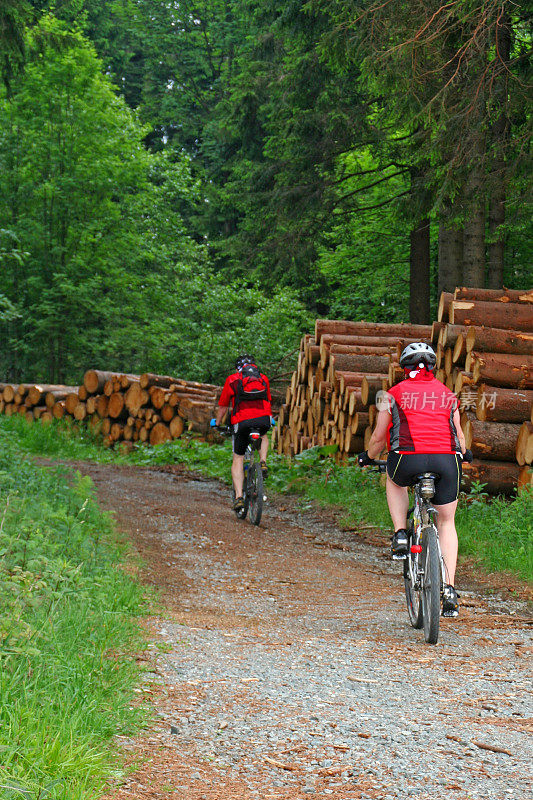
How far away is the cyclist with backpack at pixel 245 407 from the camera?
10.4 meters

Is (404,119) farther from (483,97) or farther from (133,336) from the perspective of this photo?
(133,336)

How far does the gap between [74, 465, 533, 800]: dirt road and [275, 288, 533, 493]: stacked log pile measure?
1925mm

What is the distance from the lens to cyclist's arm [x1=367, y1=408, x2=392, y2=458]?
5.73 metres

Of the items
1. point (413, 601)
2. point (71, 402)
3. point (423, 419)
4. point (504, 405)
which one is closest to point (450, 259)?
point (504, 405)

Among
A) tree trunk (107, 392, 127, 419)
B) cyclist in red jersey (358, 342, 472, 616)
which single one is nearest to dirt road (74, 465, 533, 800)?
cyclist in red jersey (358, 342, 472, 616)

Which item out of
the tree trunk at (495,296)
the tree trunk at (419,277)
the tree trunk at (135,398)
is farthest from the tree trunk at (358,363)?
the tree trunk at (135,398)

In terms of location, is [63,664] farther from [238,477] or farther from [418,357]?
[238,477]

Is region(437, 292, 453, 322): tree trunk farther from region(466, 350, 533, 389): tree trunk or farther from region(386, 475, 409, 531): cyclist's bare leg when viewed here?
region(386, 475, 409, 531): cyclist's bare leg

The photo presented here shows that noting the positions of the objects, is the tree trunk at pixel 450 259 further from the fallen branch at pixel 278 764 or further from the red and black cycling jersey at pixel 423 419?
the fallen branch at pixel 278 764

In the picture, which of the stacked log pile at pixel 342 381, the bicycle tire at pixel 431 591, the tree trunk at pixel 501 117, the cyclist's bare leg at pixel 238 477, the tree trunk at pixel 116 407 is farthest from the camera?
the tree trunk at pixel 116 407

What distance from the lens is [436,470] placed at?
545 centimetres

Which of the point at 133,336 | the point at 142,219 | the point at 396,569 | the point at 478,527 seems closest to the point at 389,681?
the point at 396,569

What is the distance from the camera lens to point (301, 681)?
14.5ft

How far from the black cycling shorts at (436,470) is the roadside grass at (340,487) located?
71.2 inches
